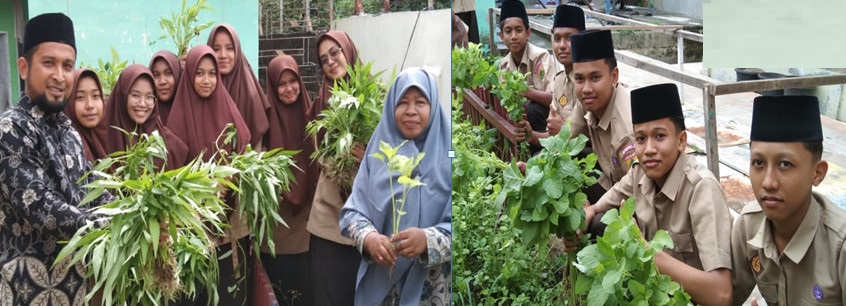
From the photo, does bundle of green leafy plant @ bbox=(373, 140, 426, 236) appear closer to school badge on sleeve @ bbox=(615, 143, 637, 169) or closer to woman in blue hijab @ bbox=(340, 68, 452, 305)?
woman in blue hijab @ bbox=(340, 68, 452, 305)

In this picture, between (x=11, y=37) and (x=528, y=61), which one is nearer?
(x=11, y=37)

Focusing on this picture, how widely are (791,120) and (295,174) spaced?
6.44 ft

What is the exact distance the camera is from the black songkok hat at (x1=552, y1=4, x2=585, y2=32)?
5.18 meters

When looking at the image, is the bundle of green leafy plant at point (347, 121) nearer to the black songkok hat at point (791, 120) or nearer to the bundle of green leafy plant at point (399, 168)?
the bundle of green leafy plant at point (399, 168)

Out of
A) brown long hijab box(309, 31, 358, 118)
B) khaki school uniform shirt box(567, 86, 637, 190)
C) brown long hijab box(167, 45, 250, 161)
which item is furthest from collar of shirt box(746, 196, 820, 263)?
brown long hijab box(167, 45, 250, 161)

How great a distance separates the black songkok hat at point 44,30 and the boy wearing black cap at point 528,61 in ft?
8.42

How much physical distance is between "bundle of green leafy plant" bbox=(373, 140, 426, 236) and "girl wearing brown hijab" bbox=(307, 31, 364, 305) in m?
0.12

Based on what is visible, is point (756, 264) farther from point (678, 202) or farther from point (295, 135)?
point (295, 135)

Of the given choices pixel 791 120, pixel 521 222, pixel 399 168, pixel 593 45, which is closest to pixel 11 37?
pixel 399 168

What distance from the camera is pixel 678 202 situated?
382cm

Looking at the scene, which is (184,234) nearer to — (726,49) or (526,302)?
(526,302)

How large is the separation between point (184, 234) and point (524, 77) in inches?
95.7

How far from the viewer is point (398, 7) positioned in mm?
3998

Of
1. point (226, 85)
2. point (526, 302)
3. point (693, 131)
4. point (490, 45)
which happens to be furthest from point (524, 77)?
point (226, 85)
